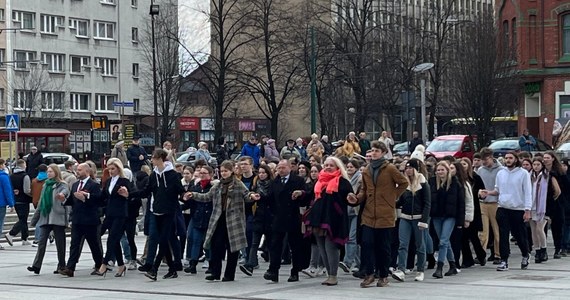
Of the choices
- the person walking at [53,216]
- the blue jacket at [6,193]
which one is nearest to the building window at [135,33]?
the blue jacket at [6,193]

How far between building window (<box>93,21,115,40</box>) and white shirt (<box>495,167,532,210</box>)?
70.1 m

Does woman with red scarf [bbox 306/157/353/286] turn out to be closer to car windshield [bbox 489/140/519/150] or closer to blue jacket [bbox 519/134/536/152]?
blue jacket [bbox 519/134/536/152]

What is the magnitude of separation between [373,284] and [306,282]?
3.85 ft

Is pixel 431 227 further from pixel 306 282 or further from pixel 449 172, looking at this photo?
pixel 306 282

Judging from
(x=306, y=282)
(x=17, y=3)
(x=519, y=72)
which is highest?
(x=17, y=3)

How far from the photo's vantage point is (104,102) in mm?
86500

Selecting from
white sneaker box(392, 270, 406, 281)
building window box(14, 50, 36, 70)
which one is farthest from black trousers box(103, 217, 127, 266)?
building window box(14, 50, 36, 70)

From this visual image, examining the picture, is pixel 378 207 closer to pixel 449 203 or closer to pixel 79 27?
pixel 449 203

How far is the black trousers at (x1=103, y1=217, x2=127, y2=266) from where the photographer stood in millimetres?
17781

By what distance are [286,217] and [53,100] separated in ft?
216

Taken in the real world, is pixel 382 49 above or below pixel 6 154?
above

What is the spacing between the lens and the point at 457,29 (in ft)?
253

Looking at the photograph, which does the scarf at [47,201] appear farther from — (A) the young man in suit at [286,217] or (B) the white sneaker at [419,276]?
(B) the white sneaker at [419,276]

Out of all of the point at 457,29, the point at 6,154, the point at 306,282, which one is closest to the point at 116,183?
the point at 306,282
